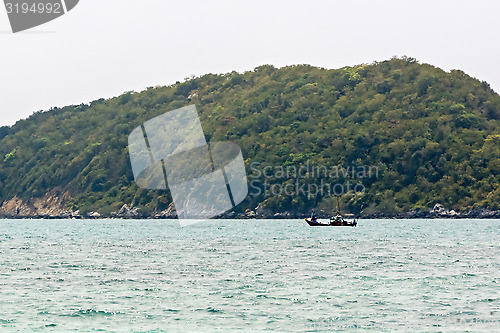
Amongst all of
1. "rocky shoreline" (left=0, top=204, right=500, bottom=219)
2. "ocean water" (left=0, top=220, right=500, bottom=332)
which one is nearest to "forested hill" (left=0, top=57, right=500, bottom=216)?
"rocky shoreline" (left=0, top=204, right=500, bottom=219)

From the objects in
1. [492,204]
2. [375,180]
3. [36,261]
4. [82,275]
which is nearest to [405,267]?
[82,275]

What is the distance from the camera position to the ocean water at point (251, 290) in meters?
26.1

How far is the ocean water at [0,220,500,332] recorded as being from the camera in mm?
26141

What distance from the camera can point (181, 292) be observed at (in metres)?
33.0

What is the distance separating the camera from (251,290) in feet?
110
